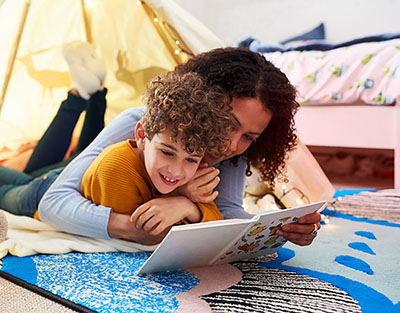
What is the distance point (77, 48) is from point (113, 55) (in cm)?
18

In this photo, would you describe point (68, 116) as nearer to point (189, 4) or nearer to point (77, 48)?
point (77, 48)

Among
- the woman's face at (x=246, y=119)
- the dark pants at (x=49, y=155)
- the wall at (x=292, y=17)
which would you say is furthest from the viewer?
the wall at (x=292, y=17)

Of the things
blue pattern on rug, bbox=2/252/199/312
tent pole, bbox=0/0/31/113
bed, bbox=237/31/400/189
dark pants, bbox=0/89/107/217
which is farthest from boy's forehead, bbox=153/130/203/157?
bed, bbox=237/31/400/189

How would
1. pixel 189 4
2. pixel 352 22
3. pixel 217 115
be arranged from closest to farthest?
pixel 217 115, pixel 352 22, pixel 189 4

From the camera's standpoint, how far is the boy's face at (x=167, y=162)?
0.77 m

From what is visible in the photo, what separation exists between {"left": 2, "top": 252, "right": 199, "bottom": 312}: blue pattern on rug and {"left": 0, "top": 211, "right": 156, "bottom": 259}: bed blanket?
0.05ft

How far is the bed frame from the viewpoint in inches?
71.3

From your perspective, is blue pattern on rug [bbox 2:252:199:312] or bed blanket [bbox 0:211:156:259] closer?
blue pattern on rug [bbox 2:252:199:312]

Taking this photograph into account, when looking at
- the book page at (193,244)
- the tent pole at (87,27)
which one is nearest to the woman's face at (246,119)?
the book page at (193,244)

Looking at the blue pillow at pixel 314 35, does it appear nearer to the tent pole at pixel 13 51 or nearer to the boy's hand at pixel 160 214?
the tent pole at pixel 13 51

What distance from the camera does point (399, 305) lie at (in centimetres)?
67

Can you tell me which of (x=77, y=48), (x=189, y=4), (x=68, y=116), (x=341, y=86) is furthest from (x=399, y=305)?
(x=189, y=4)

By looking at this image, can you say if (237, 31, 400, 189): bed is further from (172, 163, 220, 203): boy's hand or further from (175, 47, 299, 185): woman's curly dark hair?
(172, 163, 220, 203): boy's hand

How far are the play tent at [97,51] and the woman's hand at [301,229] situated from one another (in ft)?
1.78
